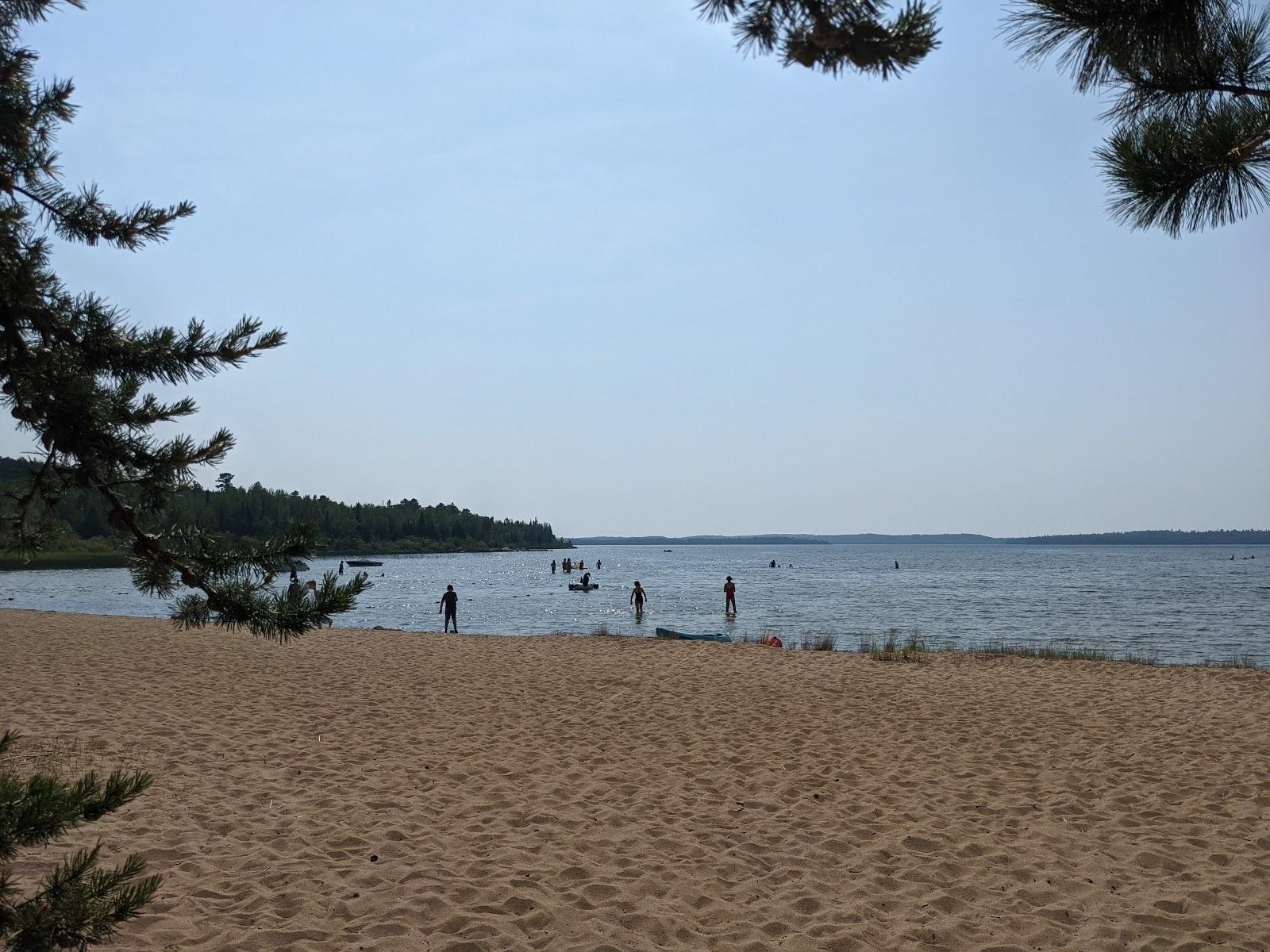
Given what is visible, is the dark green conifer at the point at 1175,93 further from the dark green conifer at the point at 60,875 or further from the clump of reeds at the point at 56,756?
the clump of reeds at the point at 56,756

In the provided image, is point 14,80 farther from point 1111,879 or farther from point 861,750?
point 861,750

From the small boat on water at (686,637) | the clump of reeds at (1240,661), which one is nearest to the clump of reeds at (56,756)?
the small boat on water at (686,637)

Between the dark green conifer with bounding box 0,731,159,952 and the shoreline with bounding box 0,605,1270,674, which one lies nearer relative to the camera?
the dark green conifer with bounding box 0,731,159,952

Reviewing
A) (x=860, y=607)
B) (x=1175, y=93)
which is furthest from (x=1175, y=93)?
(x=860, y=607)

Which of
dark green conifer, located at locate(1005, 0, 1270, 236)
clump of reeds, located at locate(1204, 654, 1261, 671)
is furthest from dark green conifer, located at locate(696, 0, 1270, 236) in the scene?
clump of reeds, located at locate(1204, 654, 1261, 671)

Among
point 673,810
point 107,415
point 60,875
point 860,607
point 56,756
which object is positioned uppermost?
point 107,415

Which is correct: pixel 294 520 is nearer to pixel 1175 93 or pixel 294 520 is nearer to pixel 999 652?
pixel 1175 93

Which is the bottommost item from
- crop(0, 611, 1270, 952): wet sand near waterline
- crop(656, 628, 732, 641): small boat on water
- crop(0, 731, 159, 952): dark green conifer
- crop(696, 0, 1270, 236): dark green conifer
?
crop(656, 628, 732, 641): small boat on water

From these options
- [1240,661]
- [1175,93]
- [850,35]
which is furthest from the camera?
[1240,661]

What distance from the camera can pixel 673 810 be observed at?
7027 millimetres

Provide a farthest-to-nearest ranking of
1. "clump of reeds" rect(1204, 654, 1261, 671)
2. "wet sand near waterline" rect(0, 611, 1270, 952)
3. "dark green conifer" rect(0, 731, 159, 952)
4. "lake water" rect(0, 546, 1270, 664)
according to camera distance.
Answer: "lake water" rect(0, 546, 1270, 664), "clump of reeds" rect(1204, 654, 1261, 671), "wet sand near waterline" rect(0, 611, 1270, 952), "dark green conifer" rect(0, 731, 159, 952)

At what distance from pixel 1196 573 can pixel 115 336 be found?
9654cm

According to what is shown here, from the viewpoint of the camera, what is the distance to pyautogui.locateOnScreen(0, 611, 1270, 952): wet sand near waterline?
16.1 feet

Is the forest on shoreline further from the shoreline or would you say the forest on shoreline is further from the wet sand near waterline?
the shoreline
